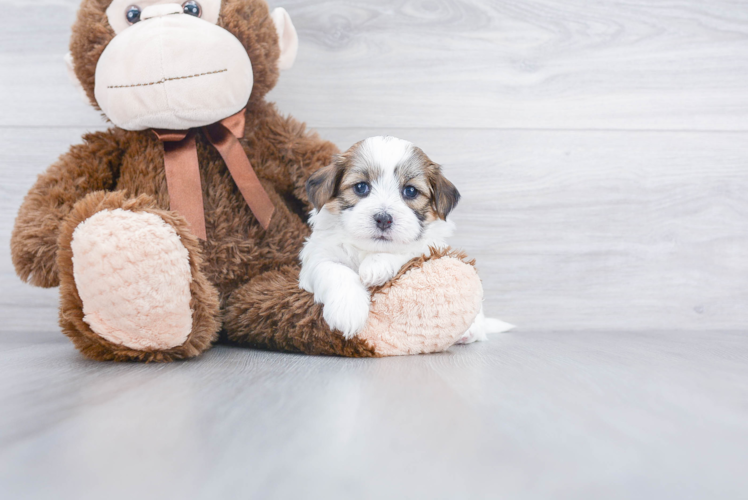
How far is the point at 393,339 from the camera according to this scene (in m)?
1.08

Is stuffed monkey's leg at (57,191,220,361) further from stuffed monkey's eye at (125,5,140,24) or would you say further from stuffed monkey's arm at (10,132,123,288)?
stuffed monkey's eye at (125,5,140,24)

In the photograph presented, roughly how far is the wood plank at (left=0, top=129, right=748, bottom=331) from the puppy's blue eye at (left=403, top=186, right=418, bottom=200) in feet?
1.75

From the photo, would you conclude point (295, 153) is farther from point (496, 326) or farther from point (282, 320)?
point (496, 326)

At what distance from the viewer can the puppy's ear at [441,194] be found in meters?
1.18

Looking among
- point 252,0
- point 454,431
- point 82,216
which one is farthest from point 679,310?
point 82,216

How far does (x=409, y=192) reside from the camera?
116 cm

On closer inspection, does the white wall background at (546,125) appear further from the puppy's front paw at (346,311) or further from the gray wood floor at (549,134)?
the puppy's front paw at (346,311)

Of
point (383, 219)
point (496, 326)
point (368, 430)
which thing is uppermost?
point (383, 219)

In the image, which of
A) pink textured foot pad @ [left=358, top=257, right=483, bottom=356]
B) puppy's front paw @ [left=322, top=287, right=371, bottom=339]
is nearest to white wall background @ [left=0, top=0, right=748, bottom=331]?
pink textured foot pad @ [left=358, top=257, right=483, bottom=356]

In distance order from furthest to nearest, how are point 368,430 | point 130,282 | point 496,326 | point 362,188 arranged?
point 496,326
point 362,188
point 130,282
point 368,430

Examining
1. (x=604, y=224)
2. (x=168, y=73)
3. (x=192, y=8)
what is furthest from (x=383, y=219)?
(x=604, y=224)

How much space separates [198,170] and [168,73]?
22cm

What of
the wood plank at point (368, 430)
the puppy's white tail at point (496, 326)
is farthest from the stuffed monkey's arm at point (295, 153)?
the puppy's white tail at point (496, 326)

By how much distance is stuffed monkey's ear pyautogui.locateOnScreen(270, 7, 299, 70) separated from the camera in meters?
1.33
